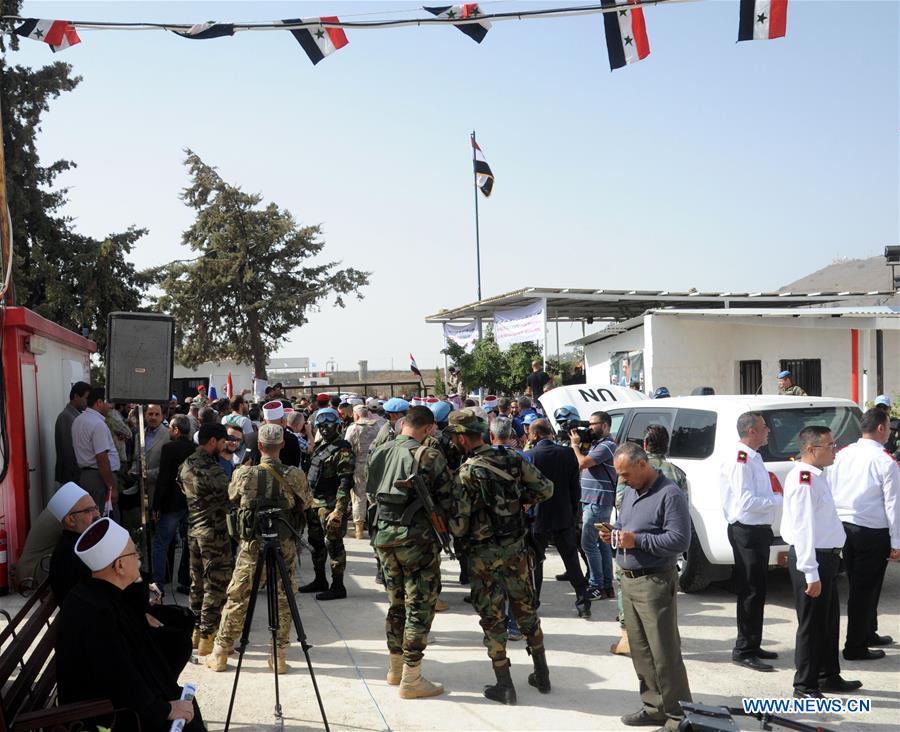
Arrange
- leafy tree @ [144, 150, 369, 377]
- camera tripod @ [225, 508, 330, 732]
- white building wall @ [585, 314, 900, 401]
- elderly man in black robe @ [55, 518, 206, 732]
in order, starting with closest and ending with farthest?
elderly man in black robe @ [55, 518, 206, 732]
camera tripod @ [225, 508, 330, 732]
white building wall @ [585, 314, 900, 401]
leafy tree @ [144, 150, 369, 377]

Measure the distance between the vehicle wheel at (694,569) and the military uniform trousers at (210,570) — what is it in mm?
4175

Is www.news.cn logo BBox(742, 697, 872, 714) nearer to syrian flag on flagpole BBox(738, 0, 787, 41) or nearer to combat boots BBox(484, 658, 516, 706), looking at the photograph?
combat boots BBox(484, 658, 516, 706)

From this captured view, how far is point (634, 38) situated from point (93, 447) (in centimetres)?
683

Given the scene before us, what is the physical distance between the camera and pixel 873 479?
5961 mm

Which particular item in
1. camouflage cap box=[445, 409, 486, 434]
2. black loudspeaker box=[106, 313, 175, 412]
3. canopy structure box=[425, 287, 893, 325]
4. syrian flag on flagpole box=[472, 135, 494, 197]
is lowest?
camouflage cap box=[445, 409, 486, 434]

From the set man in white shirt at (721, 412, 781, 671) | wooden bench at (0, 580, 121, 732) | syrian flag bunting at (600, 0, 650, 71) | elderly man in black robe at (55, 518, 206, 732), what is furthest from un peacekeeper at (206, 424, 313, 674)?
syrian flag bunting at (600, 0, 650, 71)

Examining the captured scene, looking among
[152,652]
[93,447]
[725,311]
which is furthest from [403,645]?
[725,311]

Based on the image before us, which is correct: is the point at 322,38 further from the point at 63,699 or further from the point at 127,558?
the point at 63,699

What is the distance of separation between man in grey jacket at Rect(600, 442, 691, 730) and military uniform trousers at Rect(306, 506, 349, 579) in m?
3.87

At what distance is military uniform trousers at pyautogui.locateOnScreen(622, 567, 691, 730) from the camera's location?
484 cm

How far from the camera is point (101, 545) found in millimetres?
3564

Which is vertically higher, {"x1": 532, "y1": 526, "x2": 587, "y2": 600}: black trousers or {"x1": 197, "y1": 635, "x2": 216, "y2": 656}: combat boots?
{"x1": 532, "y1": 526, "x2": 587, "y2": 600}: black trousers

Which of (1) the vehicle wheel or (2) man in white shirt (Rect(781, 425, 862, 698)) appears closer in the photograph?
(2) man in white shirt (Rect(781, 425, 862, 698))

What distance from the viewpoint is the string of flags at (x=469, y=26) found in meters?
7.69
